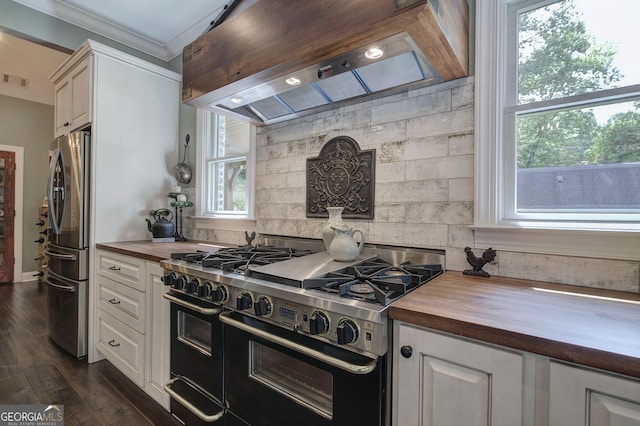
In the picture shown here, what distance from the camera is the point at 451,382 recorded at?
33.5 inches

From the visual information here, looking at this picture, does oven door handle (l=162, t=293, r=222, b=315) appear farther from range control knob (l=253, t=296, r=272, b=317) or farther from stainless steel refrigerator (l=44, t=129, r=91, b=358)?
stainless steel refrigerator (l=44, t=129, r=91, b=358)

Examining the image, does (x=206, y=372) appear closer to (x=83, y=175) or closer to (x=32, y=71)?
Answer: (x=83, y=175)

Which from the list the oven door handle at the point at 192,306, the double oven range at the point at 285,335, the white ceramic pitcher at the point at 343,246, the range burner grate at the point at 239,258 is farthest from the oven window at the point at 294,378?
the white ceramic pitcher at the point at 343,246

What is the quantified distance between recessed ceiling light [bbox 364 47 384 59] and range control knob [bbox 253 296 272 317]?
3.65 ft

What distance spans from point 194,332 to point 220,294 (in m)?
0.46

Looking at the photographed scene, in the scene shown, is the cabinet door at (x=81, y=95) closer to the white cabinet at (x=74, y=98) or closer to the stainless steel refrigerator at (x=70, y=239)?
the white cabinet at (x=74, y=98)

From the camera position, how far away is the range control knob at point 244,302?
4.12ft

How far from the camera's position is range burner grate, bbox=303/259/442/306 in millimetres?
1046

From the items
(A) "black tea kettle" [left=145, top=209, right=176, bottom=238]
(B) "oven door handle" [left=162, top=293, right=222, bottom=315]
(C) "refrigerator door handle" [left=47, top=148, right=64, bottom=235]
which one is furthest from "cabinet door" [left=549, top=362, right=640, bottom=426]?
(C) "refrigerator door handle" [left=47, top=148, right=64, bottom=235]

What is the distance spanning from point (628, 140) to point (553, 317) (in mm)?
908

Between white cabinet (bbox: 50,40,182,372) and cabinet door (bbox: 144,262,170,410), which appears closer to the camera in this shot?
cabinet door (bbox: 144,262,170,410)

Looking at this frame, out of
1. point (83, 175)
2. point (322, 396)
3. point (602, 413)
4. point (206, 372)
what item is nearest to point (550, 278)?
point (602, 413)

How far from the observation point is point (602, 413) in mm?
669

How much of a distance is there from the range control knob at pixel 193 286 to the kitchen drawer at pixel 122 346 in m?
0.76
